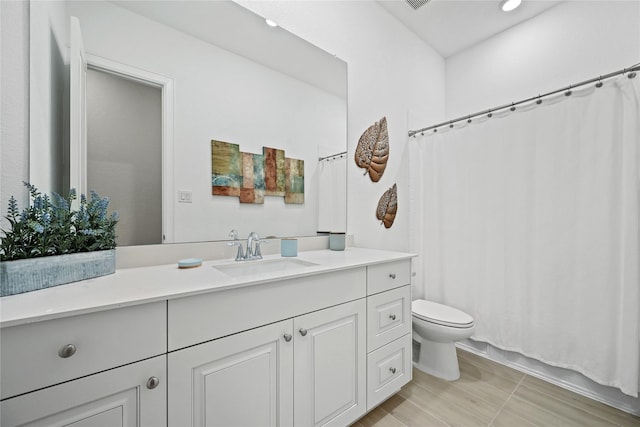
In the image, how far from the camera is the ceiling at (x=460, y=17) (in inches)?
81.3

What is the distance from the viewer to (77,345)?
65cm

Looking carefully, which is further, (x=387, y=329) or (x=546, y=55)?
(x=546, y=55)

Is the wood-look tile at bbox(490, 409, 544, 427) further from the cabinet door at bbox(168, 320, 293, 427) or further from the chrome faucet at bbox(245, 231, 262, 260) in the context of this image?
the chrome faucet at bbox(245, 231, 262, 260)

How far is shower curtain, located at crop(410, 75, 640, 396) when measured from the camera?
1.43 metres

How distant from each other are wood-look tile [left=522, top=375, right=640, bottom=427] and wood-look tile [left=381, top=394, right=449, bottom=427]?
0.79 metres

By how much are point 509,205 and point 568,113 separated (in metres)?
0.64

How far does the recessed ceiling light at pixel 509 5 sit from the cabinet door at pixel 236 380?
2756mm

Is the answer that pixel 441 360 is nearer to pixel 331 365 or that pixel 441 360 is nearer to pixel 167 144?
pixel 331 365

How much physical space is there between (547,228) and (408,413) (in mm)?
1443

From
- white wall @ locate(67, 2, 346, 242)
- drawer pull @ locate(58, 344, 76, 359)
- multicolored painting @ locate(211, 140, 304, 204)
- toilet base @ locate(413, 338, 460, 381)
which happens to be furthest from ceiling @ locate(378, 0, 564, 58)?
drawer pull @ locate(58, 344, 76, 359)

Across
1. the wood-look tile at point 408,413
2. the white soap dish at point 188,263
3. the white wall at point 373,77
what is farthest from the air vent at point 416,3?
the wood-look tile at point 408,413

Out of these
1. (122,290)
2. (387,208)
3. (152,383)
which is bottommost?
(152,383)

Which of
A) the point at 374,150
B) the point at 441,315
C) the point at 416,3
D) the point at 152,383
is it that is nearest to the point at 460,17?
the point at 416,3

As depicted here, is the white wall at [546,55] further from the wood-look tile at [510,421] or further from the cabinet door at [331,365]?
the wood-look tile at [510,421]
